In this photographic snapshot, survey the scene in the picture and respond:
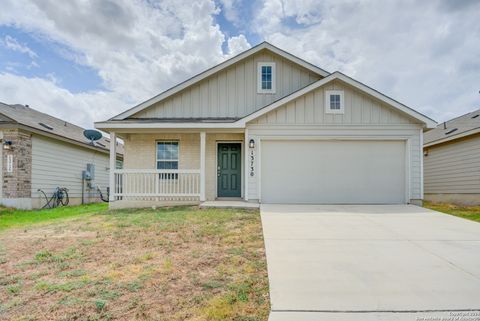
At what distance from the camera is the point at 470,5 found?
11.1m

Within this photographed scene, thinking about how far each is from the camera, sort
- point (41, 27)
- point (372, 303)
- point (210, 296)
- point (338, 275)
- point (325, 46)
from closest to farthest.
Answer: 1. point (372, 303)
2. point (210, 296)
3. point (338, 275)
4. point (41, 27)
5. point (325, 46)

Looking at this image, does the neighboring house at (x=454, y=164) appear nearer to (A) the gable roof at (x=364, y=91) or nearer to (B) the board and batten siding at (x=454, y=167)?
(B) the board and batten siding at (x=454, y=167)

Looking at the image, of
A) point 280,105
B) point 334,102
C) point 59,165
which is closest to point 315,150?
point 334,102

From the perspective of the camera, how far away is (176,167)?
38.9 ft

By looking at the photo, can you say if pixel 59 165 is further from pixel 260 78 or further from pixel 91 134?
pixel 260 78

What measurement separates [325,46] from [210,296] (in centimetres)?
1394

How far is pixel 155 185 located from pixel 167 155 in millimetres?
1228

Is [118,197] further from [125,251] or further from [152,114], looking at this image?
[125,251]

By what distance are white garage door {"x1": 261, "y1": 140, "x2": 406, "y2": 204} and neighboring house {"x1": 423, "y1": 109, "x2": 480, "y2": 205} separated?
13.7 feet

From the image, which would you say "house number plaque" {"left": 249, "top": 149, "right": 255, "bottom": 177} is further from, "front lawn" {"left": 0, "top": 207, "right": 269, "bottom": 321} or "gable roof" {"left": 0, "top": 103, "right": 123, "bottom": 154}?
"gable roof" {"left": 0, "top": 103, "right": 123, "bottom": 154}

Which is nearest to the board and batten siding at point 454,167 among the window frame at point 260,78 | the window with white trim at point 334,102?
the window with white trim at point 334,102

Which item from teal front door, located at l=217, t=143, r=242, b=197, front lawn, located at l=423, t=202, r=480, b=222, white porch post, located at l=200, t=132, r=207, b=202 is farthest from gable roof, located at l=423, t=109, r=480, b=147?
white porch post, located at l=200, t=132, r=207, b=202

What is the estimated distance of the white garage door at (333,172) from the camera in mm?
10875

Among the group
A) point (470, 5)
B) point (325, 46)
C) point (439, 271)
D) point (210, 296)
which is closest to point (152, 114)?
point (325, 46)
